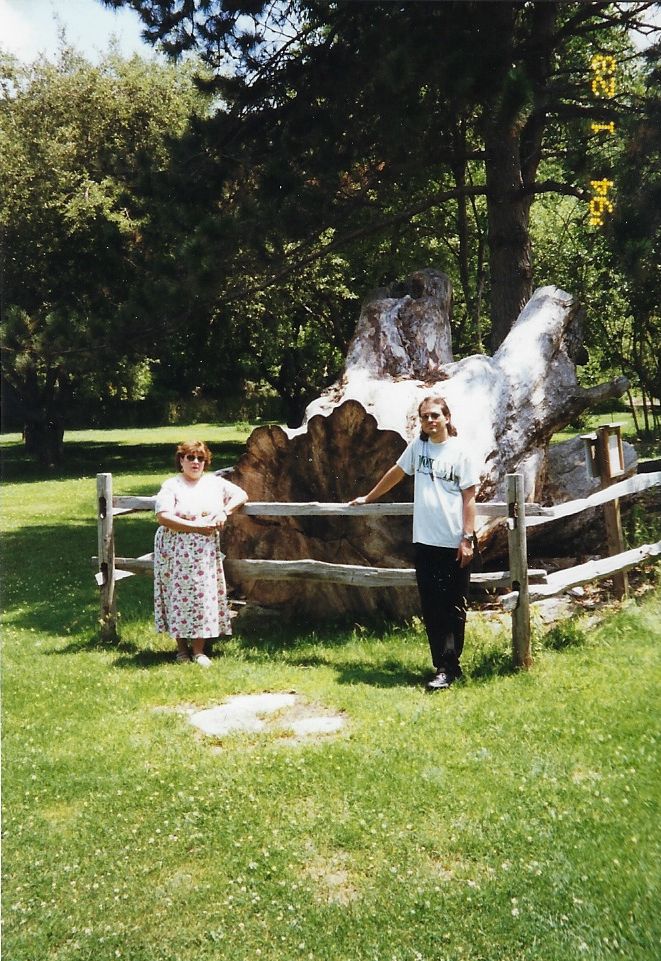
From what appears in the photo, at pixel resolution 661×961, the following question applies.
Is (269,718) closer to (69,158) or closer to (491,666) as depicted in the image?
(491,666)

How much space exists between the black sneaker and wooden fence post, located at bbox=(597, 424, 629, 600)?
8.02ft

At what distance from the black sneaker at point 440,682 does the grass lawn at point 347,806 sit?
133 millimetres

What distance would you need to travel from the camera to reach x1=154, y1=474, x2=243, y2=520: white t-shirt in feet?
24.4

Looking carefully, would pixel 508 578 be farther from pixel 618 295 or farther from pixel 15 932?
pixel 618 295

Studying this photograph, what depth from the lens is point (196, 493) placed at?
7.55m

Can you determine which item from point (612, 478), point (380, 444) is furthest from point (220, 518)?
point (612, 478)

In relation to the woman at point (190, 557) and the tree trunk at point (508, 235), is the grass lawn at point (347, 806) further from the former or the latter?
the tree trunk at point (508, 235)

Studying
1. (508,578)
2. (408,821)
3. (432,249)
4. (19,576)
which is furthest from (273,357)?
(408,821)

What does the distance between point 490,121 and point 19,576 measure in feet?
25.9

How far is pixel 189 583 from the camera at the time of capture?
7449 mm

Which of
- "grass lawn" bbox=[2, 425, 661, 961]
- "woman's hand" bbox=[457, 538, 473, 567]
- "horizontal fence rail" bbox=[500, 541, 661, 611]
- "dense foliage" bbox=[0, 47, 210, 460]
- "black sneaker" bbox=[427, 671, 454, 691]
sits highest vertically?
"dense foliage" bbox=[0, 47, 210, 460]

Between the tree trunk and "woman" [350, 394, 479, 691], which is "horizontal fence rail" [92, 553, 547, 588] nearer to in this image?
"woman" [350, 394, 479, 691]

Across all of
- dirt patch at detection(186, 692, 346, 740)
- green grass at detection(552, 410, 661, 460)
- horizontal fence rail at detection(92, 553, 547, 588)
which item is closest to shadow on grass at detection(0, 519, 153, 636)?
horizontal fence rail at detection(92, 553, 547, 588)

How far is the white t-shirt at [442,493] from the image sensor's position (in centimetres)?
641
